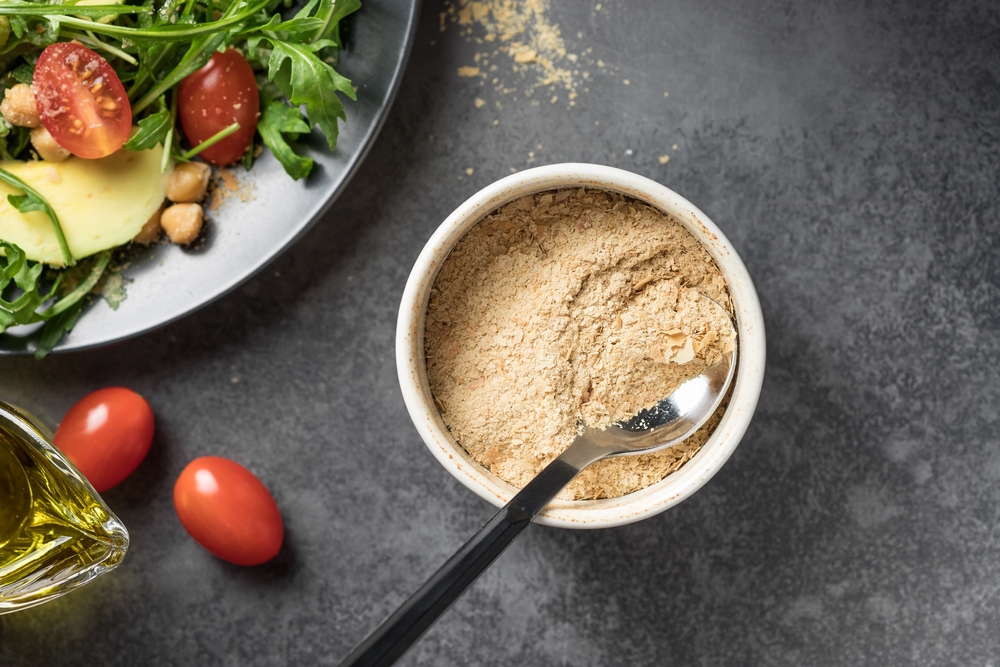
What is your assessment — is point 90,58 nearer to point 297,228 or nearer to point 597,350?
point 297,228

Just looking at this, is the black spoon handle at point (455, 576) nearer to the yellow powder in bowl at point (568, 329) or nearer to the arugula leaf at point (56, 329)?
the yellow powder in bowl at point (568, 329)

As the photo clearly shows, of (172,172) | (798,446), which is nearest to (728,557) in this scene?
(798,446)

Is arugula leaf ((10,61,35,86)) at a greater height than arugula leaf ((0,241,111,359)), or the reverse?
arugula leaf ((10,61,35,86))

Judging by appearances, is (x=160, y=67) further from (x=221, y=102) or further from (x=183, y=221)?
(x=183, y=221)

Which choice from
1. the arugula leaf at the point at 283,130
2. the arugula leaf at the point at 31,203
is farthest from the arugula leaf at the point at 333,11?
the arugula leaf at the point at 31,203

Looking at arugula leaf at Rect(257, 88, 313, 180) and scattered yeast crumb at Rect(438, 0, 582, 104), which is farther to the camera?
scattered yeast crumb at Rect(438, 0, 582, 104)

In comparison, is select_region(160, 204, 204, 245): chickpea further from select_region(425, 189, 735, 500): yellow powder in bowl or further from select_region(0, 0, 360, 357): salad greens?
select_region(425, 189, 735, 500): yellow powder in bowl

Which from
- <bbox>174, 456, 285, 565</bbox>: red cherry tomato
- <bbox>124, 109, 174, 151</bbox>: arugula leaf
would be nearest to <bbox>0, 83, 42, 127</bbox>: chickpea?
<bbox>124, 109, 174, 151</bbox>: arugula leaf
